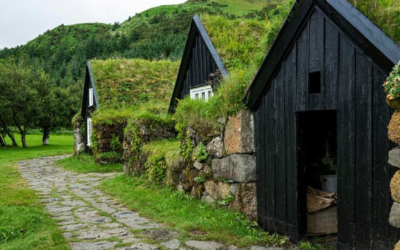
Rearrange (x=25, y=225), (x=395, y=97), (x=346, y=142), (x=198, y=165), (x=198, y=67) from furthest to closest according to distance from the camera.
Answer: (x=198, y=67)
(x=198, y=165)
(x=25, y=225)
(x=346, y=142)
(x=395, y=97)

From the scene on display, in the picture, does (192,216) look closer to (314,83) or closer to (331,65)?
(314,83)

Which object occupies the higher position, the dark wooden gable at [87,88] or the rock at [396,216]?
the dark wooden gable at [87,88]

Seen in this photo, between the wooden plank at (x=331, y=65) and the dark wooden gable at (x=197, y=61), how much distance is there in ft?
19.5

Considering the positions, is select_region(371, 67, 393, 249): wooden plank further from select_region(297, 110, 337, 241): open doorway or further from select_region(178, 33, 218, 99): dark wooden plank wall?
select_region(178, 33, 218, 99): dark wooden plank wall

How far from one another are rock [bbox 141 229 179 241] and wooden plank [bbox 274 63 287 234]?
1.66 m

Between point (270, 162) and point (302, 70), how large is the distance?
1552 millimetres

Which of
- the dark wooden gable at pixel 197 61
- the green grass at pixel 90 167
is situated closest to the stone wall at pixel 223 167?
the dark wooden gable at pixel 197 61

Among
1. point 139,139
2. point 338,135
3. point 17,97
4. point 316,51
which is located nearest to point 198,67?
point 139,139

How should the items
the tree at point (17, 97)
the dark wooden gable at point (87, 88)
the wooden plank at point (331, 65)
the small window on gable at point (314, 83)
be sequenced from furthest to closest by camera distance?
the tree at point (17, 97) → the dark wooden gable at point (87, 88) → the small window on gable at point (314, 83) → the wooden plank at point (331, 65)

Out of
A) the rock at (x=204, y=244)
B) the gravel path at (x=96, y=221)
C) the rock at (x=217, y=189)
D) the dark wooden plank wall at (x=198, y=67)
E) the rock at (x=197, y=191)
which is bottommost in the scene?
the gravel path at (x=96, y=221)

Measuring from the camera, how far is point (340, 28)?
4.70 metres

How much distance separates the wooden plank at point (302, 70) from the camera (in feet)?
17.2

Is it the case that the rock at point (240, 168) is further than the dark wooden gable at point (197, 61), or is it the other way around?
the dark wooden gable at point (197, 61)

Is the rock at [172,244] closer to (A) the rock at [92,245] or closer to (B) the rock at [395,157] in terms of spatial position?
(A) the rock at [92,245]
